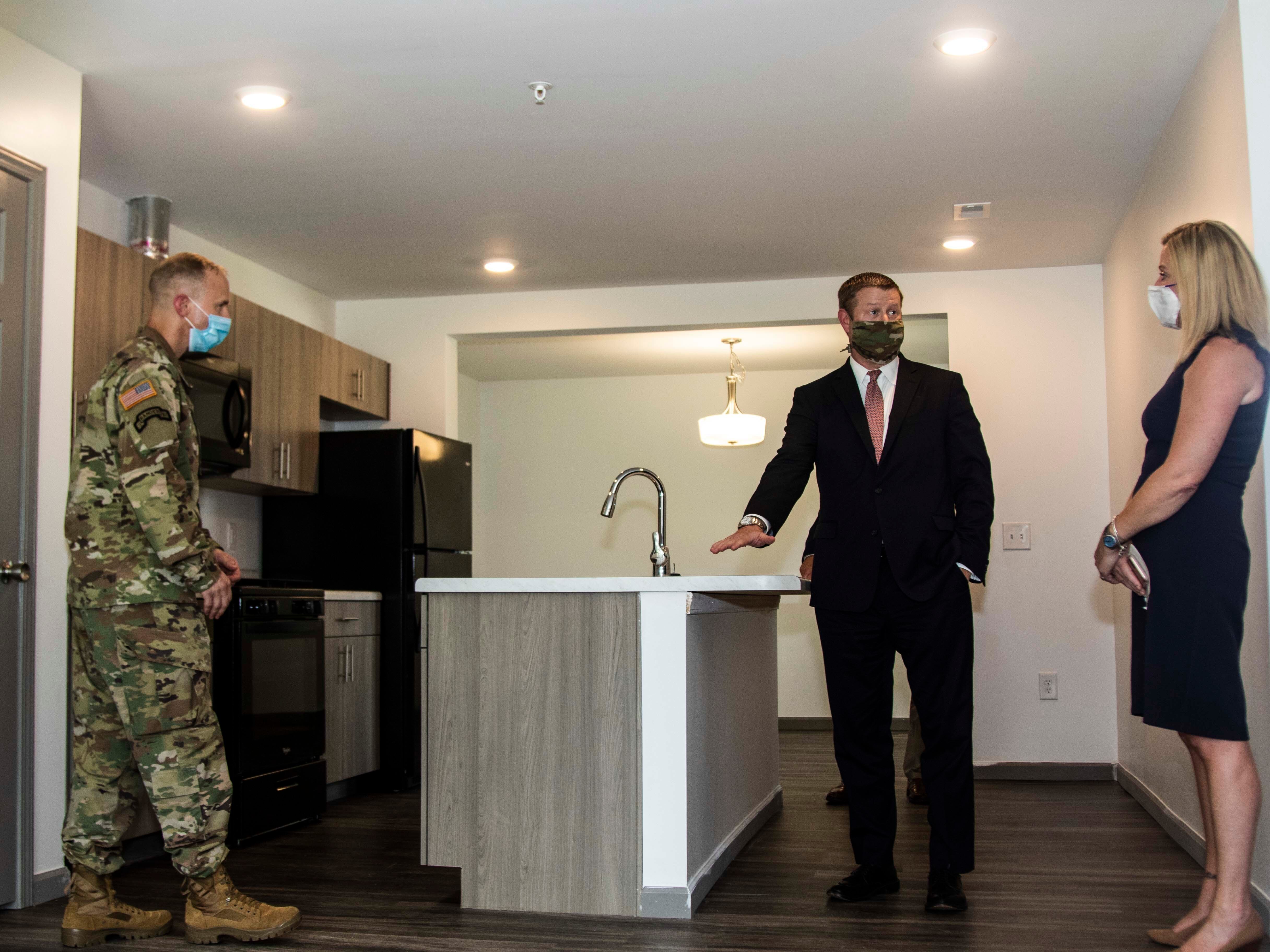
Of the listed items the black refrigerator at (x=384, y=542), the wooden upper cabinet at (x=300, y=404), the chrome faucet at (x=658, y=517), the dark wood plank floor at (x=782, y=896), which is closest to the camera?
the dark wood plank floor at (x=782, y=896)

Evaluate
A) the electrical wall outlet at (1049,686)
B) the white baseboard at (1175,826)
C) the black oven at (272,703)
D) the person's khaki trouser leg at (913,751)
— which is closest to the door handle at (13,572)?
the black oven at (272,703)

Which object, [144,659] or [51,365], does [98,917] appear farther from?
[51,365]

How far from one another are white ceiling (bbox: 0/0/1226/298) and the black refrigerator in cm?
89

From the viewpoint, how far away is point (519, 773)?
8.89 feet

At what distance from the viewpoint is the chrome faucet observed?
3.05 m

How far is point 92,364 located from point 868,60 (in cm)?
248

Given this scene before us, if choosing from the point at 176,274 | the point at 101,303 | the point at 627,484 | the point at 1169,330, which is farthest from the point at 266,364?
the point at 1169,330

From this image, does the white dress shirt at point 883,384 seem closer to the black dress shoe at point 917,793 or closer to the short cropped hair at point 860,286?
the short cropped hair at point 860,286

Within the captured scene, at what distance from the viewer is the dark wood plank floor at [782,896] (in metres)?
2.49

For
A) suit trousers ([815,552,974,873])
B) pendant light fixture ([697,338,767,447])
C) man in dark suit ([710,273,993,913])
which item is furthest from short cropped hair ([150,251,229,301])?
pendant light fixture ([697,338,767,447])

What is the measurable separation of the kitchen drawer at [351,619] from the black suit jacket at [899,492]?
88.4 inches

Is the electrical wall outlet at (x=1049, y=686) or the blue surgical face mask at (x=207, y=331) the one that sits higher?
the blue surgical face mask at (x=207, y=331)

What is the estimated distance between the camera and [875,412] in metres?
2.81

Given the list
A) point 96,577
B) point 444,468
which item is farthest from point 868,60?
point 444,468
